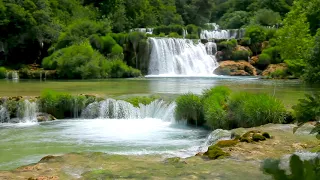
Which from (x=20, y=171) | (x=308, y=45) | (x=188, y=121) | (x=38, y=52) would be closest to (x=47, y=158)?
(x=20, y=171)

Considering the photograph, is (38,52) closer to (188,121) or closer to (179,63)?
(179,63)

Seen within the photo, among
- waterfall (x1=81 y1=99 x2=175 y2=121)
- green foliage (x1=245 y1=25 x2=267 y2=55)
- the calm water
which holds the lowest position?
the calm water

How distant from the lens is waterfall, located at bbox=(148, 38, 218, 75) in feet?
117

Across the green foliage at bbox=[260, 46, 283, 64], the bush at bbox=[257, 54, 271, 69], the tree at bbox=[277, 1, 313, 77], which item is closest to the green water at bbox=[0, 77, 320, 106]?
the tree at bbox=[277, 1, 313, 77]

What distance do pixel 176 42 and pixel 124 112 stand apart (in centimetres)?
2199

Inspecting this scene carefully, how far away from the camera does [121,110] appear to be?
15.0 m

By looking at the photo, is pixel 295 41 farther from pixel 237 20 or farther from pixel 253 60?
pixel 237 20

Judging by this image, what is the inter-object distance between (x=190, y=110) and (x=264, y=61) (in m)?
23.6

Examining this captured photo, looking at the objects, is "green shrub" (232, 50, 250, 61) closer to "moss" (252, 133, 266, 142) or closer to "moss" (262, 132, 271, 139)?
"moss" (262, 132, 271, 139)

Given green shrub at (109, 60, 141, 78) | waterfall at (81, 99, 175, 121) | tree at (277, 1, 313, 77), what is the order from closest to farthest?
1. waterfall at (81, 99, 175, 121)
2. tree at (277, 1, 313, 77)
3. green shrub at (109, 60, 141, 78)

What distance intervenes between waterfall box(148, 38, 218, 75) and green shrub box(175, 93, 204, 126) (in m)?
22.2

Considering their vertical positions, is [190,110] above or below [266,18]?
below

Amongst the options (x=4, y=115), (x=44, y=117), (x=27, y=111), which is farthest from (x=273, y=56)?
(x=4, y=115)

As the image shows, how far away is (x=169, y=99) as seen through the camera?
15.3 meters
